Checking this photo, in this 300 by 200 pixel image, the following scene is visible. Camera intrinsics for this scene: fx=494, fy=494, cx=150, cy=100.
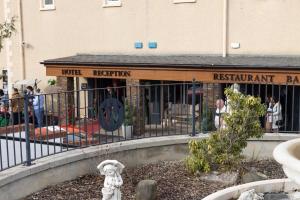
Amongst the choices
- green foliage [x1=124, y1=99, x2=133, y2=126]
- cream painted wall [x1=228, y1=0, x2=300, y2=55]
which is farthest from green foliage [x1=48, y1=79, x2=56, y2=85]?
green foliage [x1=124, y1=99, x2=133, y2=126]

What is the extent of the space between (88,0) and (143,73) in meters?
4.28

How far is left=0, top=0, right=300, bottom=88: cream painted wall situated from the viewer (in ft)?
51.0

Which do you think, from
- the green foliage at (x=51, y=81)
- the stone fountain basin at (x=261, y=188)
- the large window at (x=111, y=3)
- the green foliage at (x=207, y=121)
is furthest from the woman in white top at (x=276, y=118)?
the green foliage at (x=51, y=81)

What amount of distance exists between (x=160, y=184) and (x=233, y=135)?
1509 mm

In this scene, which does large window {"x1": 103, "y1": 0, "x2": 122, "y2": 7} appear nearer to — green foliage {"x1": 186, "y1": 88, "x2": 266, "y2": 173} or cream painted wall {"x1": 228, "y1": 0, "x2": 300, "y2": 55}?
cream painted wall {"x1": 228, "y1": 0, "x2": 300, "y2": 55}

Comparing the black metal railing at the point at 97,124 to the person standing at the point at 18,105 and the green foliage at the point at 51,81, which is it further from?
the green foliage at the point at 51,81

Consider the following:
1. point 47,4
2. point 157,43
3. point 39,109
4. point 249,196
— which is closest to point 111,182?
point 249,196

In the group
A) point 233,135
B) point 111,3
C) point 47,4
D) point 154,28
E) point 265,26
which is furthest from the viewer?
point 47,4

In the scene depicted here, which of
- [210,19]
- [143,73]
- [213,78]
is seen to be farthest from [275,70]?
[143,73]

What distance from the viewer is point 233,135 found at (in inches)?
333

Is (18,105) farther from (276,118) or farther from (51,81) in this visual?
(51,81)

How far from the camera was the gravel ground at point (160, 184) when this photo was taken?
26.1 feet

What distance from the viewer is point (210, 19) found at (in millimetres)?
16594

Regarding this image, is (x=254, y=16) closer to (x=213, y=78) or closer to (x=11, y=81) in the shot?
(x=213, y=78)
